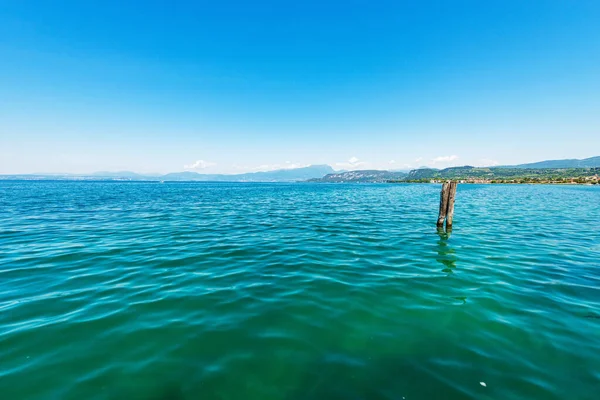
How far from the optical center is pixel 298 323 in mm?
6797

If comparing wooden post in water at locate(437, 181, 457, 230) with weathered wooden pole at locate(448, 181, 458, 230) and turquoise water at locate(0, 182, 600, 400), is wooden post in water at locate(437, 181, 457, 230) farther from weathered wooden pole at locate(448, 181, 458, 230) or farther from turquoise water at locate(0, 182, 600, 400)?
turquoise water at locate(0, 182, 600, 400)

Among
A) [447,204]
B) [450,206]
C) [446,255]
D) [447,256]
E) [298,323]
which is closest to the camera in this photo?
[298,323]

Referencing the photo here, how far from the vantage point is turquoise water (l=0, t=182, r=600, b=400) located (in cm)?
483

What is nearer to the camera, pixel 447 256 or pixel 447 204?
pixel 447 256

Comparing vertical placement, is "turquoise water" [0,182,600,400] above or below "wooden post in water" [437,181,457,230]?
below

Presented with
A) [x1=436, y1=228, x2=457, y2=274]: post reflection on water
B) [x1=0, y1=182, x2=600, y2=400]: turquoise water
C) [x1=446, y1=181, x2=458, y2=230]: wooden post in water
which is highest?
[x1=446, y1=181, x2=458, y2=230]: wooden post in water

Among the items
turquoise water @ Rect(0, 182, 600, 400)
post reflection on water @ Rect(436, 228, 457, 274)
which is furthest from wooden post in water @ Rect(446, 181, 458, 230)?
turquoise water @ Rect(0, 182, 600, 400)

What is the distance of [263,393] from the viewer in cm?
464

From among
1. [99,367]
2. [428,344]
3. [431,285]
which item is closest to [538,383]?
[428,344]

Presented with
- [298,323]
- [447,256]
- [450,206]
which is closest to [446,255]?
[447,256]

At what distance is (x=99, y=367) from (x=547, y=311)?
11695 mm

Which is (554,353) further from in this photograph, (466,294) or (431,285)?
(431,285)

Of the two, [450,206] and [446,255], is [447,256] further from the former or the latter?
[450,206]

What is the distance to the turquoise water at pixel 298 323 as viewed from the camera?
190 inches
